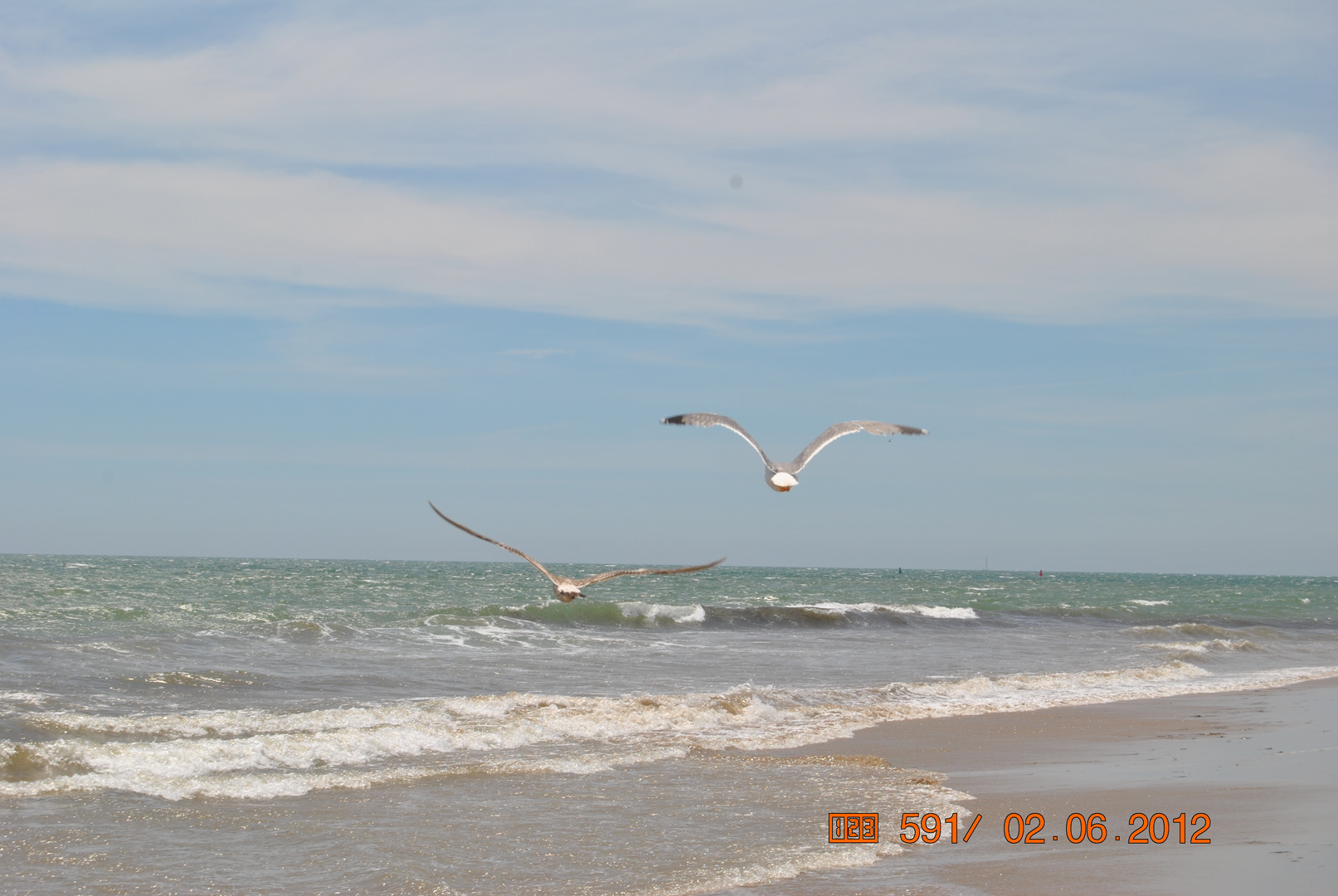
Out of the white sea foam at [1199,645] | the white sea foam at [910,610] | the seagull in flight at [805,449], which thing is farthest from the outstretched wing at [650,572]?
the white sea foam at [910,610]

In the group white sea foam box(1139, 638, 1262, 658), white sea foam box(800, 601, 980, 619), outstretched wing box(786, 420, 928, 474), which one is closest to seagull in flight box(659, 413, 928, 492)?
outstretched wing box(786, 420, 928, 474)

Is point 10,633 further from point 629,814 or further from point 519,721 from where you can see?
point 629,814

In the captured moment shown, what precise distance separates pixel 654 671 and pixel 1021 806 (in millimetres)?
10773

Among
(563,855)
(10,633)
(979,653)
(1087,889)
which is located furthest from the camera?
(979,653)

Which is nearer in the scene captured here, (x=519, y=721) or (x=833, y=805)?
(x=833, y=805)

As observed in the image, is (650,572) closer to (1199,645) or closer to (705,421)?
(705,421)

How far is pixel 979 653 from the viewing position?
25438mm

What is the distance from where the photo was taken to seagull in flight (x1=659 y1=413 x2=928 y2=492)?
9828 millimetres

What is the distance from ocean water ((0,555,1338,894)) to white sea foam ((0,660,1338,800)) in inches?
1.8

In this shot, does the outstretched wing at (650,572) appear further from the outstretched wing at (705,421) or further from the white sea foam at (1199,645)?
the white sea foam at (1199,645)

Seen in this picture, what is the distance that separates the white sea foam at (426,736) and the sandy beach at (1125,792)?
1.24 metres

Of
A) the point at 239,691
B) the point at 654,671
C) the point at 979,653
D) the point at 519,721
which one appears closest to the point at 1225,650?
the point at 979,653

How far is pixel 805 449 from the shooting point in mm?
10844

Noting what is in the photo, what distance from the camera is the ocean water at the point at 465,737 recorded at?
7.58 meters
